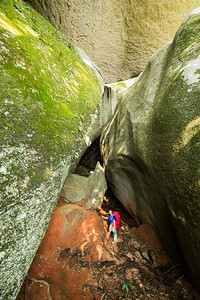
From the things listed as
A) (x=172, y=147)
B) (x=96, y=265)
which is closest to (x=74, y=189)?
(x=96, y=265)

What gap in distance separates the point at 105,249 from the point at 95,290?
1.18m

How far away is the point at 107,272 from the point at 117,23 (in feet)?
33.0

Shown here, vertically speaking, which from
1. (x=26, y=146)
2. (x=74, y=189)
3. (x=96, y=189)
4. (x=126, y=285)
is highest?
(x=26, y=146)

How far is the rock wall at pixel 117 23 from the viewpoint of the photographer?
236 inches

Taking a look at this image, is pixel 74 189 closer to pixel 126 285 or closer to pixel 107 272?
pixel 107 272

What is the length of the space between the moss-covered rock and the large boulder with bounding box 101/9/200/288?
6.15 feet

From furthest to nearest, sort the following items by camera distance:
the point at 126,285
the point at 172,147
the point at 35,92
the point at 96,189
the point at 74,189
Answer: the point at 96,189, the point at 74,189, the point at 126,285, the point at 172,147, the point at 35,92

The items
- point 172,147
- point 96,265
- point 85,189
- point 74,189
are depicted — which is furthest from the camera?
point 85,189

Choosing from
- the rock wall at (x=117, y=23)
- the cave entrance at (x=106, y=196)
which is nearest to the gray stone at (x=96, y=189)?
the cave entrance at (x=106, y=196)

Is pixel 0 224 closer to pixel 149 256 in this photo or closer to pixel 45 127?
pixel 45 127

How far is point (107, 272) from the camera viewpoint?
3.68 metres

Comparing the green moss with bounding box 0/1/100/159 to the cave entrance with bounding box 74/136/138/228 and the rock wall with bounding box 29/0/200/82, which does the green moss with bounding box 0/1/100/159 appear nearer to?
the rock wall with bounding box 29/0/200/82

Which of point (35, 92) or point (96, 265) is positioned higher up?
point (35, 92)

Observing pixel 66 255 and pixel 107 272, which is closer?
pixel 107 272
